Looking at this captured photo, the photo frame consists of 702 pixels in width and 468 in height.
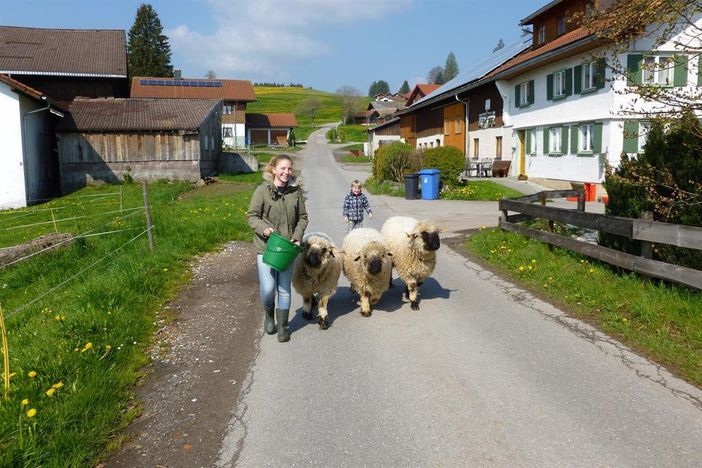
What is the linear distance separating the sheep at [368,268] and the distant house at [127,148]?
26.3 meters

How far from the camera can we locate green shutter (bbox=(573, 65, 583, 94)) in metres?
24.0

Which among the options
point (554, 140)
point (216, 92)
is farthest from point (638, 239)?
point (216, 92)

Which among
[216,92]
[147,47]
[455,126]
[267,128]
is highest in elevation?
[147,47]

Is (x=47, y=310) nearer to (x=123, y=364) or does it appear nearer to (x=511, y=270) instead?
(x=123, y=364)

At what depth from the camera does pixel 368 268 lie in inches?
280

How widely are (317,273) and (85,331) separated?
8.81 feet

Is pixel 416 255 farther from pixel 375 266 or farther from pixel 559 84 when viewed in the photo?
pixel 559 84

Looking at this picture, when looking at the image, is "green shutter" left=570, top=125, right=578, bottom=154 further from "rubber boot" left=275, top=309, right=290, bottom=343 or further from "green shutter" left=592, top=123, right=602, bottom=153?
"rubber boot" left=275, top=309, right=290, bottom=343

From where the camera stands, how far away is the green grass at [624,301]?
586 centimetres

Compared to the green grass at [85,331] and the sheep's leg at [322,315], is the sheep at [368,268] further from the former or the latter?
the green grass at [85,331]

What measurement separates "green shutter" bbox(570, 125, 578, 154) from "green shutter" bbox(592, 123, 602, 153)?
1.45 meters

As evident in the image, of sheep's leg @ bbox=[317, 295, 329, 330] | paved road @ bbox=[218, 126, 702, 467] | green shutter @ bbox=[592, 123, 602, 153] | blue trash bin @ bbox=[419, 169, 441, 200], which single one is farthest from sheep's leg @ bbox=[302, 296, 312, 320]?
green shutter @ bbox=[592, 123, 602, 153]

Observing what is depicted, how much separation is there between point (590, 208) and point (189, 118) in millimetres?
23622

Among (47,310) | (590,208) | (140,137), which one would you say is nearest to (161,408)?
(47,310)
